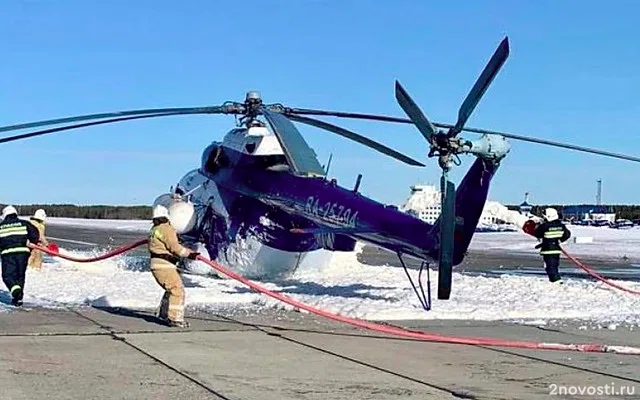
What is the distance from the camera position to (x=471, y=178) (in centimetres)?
1205

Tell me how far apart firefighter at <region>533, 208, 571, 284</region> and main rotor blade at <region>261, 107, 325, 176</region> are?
723cm

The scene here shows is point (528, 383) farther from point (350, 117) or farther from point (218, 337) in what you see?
point (350, 117)

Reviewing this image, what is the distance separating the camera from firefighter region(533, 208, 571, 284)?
17734mm

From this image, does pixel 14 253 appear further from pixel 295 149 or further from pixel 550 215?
pixel 550 215

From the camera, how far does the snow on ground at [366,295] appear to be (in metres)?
13.0

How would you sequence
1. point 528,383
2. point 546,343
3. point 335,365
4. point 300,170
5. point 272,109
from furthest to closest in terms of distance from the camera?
point 272,109, point 300,170, point 546,343, point 335,365, point 528,383

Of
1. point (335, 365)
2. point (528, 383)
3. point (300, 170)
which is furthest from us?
point (300, 170)

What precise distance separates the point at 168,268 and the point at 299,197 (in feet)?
16.8

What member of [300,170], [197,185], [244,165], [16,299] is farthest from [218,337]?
[197,185]

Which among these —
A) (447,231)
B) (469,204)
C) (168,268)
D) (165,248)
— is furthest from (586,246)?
(168,268)

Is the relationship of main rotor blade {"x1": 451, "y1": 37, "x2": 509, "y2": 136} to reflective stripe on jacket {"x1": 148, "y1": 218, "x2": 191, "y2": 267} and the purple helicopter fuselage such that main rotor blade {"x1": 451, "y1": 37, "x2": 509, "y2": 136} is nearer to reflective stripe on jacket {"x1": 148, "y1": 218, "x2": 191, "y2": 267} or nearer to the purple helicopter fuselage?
the purple helicopter fuselage

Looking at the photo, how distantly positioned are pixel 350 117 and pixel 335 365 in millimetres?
6196

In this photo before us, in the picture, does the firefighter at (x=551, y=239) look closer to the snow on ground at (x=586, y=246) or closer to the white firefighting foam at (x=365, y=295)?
the white firefighting foam at (x=365, y=295)

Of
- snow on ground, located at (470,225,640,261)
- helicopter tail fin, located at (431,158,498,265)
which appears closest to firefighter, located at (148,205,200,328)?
helicopter tail fin, located at (431,158,498,265)
